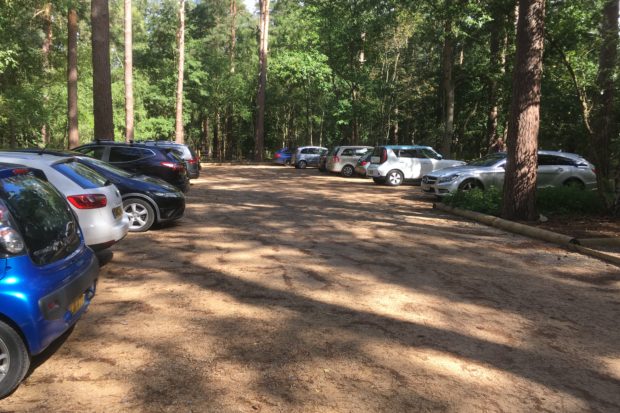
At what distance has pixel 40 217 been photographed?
372 cm

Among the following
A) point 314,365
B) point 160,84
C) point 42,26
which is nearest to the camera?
point 314,365

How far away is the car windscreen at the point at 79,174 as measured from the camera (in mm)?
5957

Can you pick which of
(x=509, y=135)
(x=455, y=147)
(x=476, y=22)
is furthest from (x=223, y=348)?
(x=455, y=147)

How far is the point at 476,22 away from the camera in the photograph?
17.8 meters

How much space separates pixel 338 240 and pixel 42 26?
88.8 feet

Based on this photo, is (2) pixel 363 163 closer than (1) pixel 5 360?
No

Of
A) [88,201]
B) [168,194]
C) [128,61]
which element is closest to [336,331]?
[88,201]

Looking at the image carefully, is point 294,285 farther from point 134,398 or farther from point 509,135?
point 509,135

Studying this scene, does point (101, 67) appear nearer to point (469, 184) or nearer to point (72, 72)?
point (72, 72)

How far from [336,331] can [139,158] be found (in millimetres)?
8259

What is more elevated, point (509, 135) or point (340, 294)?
point (509, 135)

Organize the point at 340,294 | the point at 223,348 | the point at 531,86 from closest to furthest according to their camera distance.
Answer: the point at 223,348 < the point at 340,294 < the point at 531,86

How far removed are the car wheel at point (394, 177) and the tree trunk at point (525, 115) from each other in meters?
9.28

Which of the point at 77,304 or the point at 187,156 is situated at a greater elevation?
the point at 187,156
